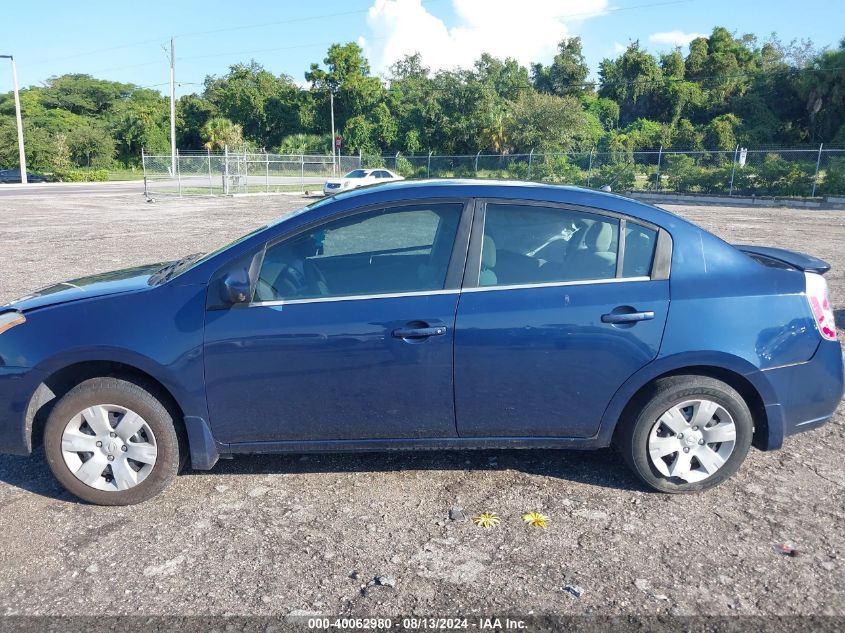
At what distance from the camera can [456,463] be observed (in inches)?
165

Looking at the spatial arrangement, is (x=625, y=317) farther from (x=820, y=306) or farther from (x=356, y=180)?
(x=356, y=180)

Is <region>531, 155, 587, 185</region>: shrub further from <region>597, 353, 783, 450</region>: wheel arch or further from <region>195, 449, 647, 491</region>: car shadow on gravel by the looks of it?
<region>597, 353, 783, 450</region>: wheel arch

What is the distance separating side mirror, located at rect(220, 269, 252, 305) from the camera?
349 centimetres

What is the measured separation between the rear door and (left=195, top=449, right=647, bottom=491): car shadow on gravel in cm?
46

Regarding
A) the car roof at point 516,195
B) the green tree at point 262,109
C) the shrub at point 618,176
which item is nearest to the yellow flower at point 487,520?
the car roof at point 516,195

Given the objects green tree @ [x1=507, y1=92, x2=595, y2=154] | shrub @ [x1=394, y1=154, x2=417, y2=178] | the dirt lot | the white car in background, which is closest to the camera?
the dirt lot

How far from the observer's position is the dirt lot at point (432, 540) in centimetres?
293

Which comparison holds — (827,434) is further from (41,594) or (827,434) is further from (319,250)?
(41,594)

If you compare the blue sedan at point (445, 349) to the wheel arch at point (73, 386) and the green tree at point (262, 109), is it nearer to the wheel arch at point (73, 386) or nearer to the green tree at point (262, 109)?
the wheel arch at point (73, 386)

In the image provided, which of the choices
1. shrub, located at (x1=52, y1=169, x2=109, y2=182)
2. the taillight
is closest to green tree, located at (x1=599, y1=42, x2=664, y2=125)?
shrub, located at (x1=52, y1=169, x2=109, y2=182)

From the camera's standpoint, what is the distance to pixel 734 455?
371 cm

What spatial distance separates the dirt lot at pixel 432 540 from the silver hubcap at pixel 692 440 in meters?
0.18

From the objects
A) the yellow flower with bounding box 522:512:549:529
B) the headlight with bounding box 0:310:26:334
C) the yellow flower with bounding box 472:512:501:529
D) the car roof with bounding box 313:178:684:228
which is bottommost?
the yellow flower with bounding box 472:512:501:529

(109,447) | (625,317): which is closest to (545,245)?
(625,317)
